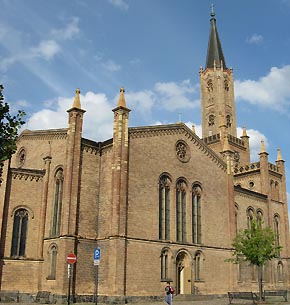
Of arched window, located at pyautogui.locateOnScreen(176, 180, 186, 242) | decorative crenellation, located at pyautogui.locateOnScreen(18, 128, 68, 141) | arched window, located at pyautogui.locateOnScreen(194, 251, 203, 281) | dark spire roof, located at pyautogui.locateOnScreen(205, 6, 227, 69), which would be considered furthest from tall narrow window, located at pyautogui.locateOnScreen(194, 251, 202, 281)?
dark spire roof, located at pyautogui.locateOnScreen(205, 6, 227, 69)

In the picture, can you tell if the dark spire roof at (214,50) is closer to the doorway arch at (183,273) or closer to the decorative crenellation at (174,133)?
the decorative crenellation at (174,133)

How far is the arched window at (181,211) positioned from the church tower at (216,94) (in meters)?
30.8

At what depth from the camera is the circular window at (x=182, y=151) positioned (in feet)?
123

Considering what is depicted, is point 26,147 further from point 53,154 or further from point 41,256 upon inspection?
point 41,256

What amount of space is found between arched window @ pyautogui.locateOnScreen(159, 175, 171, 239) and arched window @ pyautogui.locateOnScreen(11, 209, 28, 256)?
35.6 ft

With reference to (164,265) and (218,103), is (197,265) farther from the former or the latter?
(218,103)

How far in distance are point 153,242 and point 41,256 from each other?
8801mm

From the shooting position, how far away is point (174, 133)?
37.6 meters

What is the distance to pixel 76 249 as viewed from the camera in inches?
1207

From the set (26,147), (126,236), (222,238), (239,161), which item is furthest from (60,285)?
(239,161)

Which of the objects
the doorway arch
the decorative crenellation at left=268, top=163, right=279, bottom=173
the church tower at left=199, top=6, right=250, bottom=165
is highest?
the church tower at left=199, top=6, right=250, bottom=165

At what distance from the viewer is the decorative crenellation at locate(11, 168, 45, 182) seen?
33.2 metres

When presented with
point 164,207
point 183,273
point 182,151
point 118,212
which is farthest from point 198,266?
point 118,212

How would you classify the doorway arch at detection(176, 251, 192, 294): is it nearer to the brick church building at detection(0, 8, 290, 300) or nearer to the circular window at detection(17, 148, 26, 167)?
the brick church building at detection(0, 8, 290, 300)
